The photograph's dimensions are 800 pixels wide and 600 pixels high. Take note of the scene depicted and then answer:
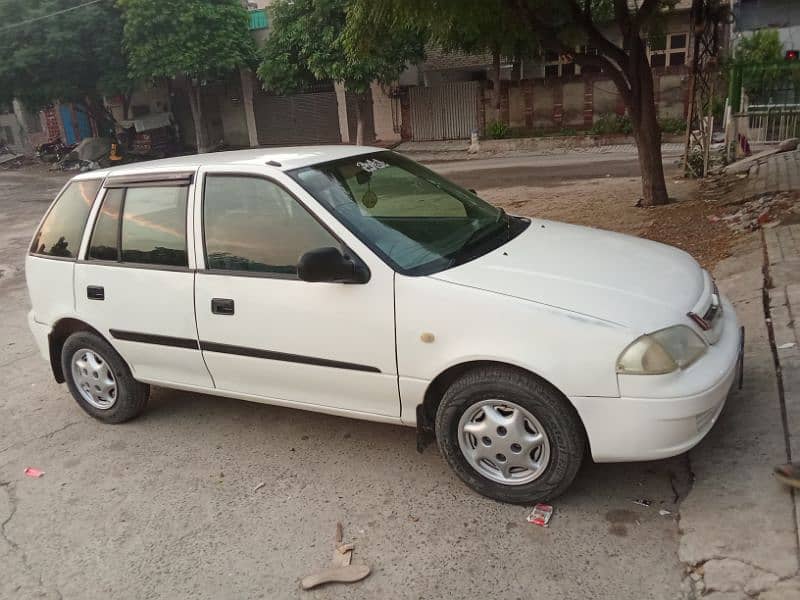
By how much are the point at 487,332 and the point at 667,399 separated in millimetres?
816

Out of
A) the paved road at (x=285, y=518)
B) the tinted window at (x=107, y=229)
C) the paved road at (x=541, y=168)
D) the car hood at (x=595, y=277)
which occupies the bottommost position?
the paved road at (x=285, y=518)

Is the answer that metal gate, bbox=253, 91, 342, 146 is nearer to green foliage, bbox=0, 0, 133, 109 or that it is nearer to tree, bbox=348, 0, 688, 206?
green foliage, bbox=0, 0, 133, 109

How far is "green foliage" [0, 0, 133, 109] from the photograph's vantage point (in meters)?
24.1

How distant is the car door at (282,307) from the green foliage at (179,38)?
21.6 metres

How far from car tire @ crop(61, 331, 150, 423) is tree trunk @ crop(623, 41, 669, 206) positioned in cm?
776

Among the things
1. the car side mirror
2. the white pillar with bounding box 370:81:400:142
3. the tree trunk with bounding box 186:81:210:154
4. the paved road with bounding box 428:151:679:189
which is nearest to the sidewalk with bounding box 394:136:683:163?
the paved road with bounding box 428:151:679:189

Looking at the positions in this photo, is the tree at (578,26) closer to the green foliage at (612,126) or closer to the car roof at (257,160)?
the car roof at (257,160)

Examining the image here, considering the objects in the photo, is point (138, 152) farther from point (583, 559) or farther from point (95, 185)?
point (583, 559)

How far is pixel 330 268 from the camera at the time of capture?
3.34 meters

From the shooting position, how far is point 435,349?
3289mm

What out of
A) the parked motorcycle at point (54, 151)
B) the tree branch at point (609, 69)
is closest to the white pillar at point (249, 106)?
the parked motorcycle at point (54, 151)

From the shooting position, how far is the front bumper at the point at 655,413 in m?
2.93

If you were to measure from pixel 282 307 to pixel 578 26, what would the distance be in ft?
23.4

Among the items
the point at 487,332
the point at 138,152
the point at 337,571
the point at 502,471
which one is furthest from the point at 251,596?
the point at 138,152
